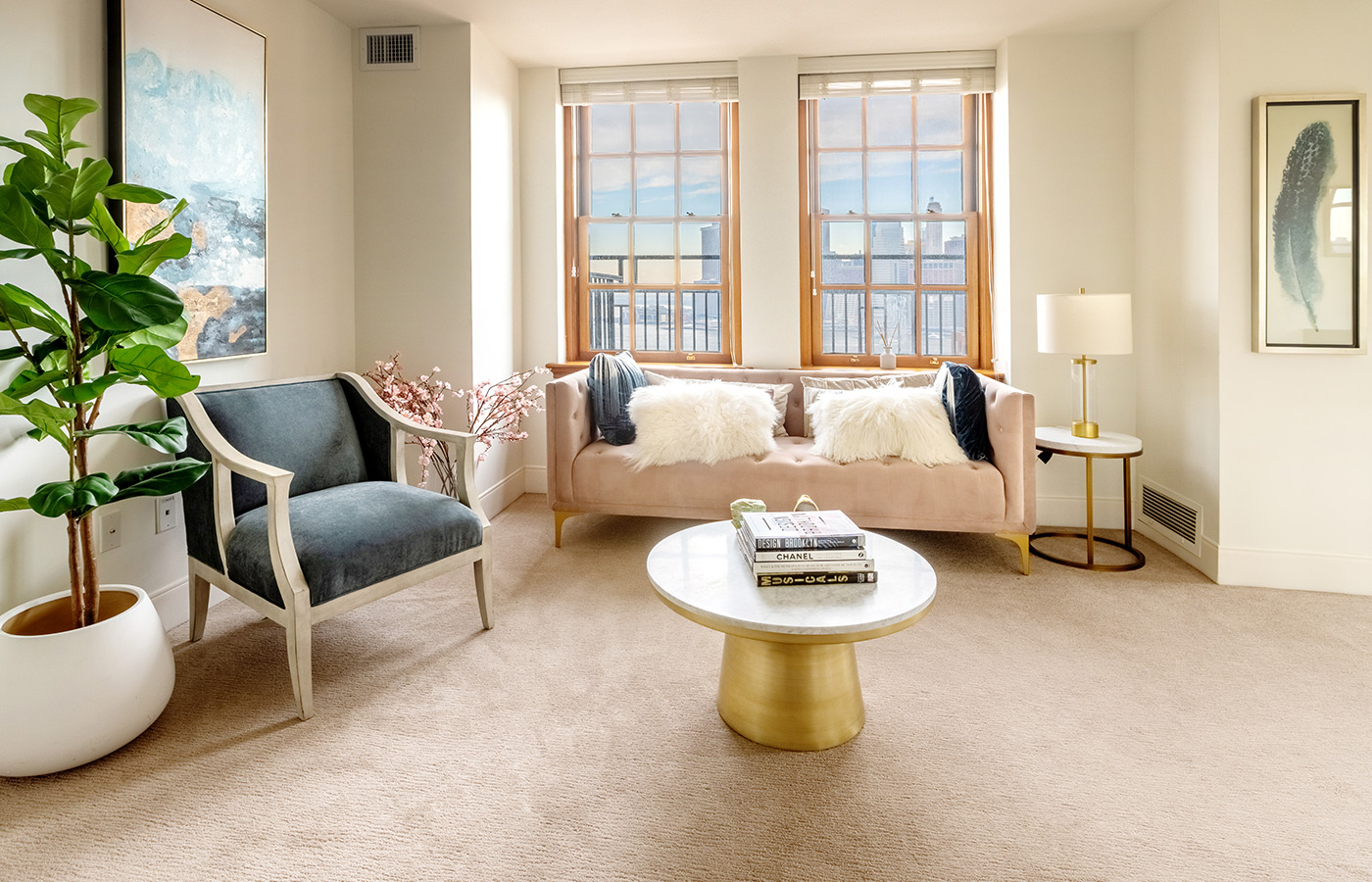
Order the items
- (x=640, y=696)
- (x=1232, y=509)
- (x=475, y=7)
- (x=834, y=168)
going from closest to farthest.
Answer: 1. (x=640, y=696)
2. (x=1232, y=509)
3. (x=475, y=7)
4. (x=834, y=168)

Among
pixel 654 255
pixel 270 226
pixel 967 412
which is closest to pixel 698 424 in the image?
pixel 967 412

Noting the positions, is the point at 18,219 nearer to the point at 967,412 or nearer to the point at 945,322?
the point at 967,412

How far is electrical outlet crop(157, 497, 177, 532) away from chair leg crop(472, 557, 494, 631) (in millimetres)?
1112

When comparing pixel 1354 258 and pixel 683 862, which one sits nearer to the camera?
pixel 683 862

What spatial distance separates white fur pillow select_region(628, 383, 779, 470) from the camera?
3371 millimetres

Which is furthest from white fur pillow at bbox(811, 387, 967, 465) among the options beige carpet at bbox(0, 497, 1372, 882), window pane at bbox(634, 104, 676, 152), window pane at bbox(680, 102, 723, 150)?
window pane at bbox(634, 104, 676, 152)

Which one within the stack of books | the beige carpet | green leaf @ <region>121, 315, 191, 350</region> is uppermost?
green leaf @ <region>121, 315, 191, 350</region>

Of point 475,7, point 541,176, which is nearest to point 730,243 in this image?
point 541,176

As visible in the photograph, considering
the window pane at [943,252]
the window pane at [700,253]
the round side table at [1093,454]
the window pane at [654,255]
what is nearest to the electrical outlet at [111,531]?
the window pane at [654,255]

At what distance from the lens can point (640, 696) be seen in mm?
2104

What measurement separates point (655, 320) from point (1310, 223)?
10.1 feet

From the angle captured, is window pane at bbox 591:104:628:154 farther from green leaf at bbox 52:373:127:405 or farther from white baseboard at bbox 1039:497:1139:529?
green leaf at bbox 52:373:127:405

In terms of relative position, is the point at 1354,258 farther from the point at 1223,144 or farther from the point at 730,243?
the point at 730,243

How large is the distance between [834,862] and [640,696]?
782 millimetres
